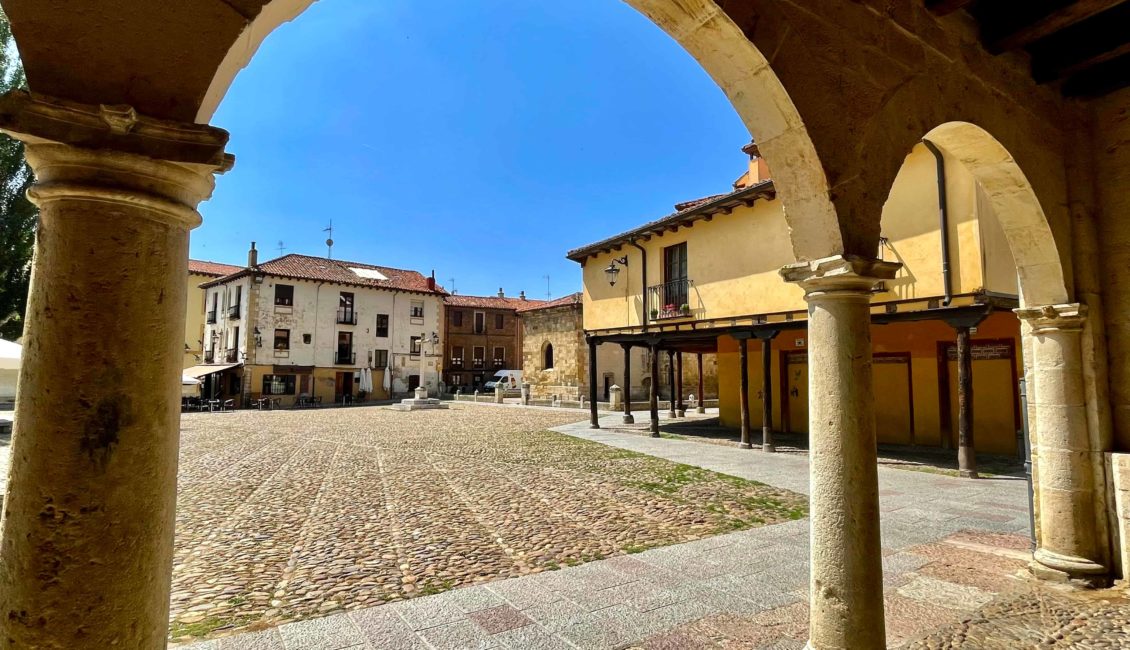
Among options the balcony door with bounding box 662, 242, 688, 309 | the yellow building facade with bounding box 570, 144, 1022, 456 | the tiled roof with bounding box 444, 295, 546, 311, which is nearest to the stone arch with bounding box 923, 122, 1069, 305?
the yellow building facade with bounding box 570, 144, 1022, 456

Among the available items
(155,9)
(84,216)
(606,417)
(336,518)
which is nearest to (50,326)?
(84,216)

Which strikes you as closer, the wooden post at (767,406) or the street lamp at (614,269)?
the wooden post at (767,406)

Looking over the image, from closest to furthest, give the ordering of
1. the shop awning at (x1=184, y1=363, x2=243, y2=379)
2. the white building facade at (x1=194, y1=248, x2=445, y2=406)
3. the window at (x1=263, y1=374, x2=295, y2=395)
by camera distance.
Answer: the shop awning at (x1=184, y1=363, x2=243, y2=379) < the white building facade at (x1=194, y1=248, x2=445, y2=406) < the window at (x1=263, y1=374, x2=295, y2=395)

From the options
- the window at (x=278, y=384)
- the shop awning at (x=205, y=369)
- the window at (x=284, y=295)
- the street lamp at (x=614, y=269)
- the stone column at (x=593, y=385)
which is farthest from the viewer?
the window at (x=284, y=295)

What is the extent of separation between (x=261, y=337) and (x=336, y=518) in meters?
27.0

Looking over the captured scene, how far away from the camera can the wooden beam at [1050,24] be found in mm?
3121

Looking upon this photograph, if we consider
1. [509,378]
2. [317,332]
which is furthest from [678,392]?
[317,332]

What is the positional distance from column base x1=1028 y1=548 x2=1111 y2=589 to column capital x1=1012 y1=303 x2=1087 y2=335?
5.20ft

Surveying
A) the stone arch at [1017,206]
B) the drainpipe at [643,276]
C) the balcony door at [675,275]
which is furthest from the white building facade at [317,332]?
the stone arch at [1017,206]

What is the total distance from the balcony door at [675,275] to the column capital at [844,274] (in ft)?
34.2

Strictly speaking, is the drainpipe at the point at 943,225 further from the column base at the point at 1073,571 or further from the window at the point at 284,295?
the window at the point at 284,295

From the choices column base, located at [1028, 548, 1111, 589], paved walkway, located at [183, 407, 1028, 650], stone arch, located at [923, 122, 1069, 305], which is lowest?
paved walkway, located at [183, 407, 1028, 650]

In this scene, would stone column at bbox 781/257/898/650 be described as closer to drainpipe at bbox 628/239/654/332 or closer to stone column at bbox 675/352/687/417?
drainpipe at bbox 628/239/654/332

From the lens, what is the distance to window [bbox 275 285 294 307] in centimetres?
2988
